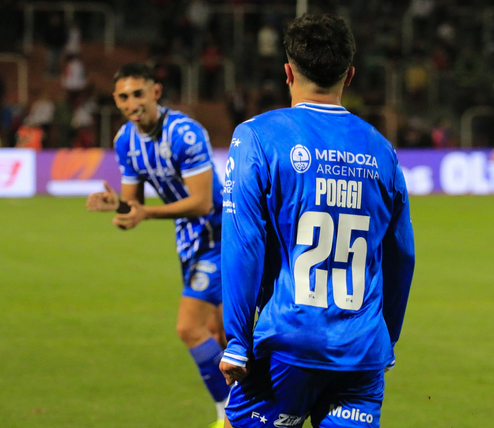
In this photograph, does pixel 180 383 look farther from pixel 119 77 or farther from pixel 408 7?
pixel 408 7

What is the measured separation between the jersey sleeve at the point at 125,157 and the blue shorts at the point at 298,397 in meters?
2.93

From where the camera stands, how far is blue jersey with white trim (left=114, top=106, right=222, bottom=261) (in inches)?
207

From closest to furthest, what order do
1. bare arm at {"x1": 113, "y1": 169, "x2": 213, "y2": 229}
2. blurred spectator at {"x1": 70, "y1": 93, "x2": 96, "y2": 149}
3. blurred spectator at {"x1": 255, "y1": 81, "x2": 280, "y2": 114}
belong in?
bare arm at {"x1": 113, "y1": 169, "x2": 213, "y2": 229} → blurred spectator at {"x1": 70, "y1": 93, "x2": 96, "y2": 149} → blurred spectator at {"x1": 255, "y1": 81, "x2": 280, "y2": 114}

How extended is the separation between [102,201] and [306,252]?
2.38 meters

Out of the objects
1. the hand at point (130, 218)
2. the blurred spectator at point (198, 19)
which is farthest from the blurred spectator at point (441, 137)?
the hand at point (130, 218)

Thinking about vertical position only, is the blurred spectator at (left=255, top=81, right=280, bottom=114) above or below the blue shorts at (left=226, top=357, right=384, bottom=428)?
above

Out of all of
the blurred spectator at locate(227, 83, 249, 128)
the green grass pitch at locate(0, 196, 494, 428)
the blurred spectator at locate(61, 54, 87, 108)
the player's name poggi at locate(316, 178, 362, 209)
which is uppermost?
the blurred spectator at locate(61, 54, 87, 108)

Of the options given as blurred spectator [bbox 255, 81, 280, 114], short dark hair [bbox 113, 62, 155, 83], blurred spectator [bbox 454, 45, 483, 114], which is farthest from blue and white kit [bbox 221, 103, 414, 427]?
blurred spectator [bbox 454, 45, 483, 114]

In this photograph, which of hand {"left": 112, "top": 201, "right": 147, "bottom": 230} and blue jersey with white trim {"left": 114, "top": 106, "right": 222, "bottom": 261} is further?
blue jersey with white trim {"left": 114, "top": 106, "right": 222, "bottom": 261}

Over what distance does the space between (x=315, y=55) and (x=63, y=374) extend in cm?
414

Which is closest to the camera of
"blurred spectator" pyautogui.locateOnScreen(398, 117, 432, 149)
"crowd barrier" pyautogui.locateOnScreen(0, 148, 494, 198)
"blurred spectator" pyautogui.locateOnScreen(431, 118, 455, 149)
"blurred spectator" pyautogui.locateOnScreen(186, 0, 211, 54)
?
"crowd barrier" pyautogui.locateOnScreen(0, 148, 494, 198)

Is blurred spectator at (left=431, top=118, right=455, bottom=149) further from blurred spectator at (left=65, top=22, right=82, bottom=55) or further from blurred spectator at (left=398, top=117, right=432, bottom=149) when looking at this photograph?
blurred spectator at (left=65, top=22, right=82, bottom=55)

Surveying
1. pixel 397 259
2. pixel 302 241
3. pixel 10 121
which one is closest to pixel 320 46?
pixel 302 241

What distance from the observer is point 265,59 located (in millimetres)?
24438
